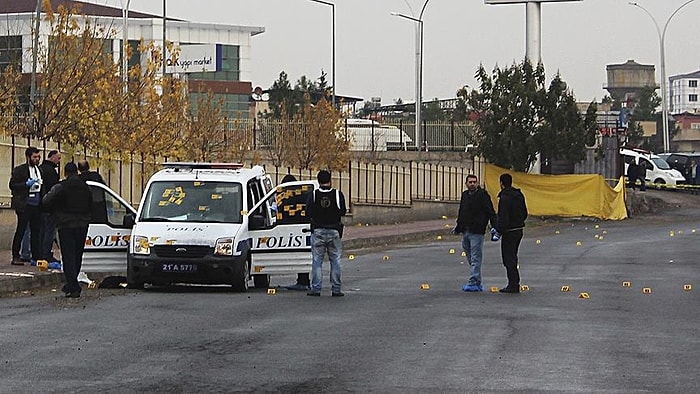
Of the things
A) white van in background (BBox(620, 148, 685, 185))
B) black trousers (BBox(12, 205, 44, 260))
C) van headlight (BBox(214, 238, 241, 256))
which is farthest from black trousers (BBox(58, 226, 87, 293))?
white van in background (BBox(620, 148, 685, 185))

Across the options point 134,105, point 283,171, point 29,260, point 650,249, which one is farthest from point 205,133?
point 29,260

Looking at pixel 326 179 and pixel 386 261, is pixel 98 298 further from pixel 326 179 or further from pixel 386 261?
pixel 386 261

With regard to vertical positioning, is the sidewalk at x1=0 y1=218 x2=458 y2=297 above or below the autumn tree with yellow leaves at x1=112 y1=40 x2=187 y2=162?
below

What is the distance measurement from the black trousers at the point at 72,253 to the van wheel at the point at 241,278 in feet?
7.26

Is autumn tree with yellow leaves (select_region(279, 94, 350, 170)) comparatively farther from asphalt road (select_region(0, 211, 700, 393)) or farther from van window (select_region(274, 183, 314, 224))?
van window (select_region(274, 183, 314, 224))

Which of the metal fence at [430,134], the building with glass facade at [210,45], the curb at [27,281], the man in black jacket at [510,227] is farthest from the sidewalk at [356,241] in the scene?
the building with glass facade at [210,45]

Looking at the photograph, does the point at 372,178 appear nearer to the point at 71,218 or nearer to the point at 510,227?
the point at 510,227

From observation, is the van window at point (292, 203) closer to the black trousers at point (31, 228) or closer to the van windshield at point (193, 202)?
the van windshield at point (193, 202)

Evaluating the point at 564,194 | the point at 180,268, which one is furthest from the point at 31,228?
the point at 564,194

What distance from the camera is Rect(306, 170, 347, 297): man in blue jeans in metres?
18.1

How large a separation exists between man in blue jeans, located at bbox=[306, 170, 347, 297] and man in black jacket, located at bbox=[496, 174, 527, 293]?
8.03 ft

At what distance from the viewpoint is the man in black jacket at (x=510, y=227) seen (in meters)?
19.0

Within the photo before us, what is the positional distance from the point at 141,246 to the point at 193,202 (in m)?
1.29

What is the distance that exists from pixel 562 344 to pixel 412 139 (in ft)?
193
